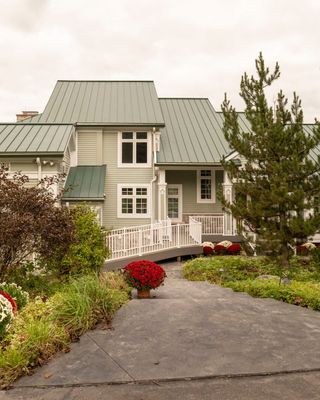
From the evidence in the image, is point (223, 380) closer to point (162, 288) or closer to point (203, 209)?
point (162, 288)

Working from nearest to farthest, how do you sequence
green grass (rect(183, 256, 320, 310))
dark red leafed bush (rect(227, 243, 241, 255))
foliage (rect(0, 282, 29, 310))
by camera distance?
1. foliage (rect(0, 282, 29, 310))
2. green grass (rect(183, 256, 320, 310))
3. dark red leafed bush (rect(227, 243, 241, 255))

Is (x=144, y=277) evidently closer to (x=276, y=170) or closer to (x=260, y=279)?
(x=260, y=279)

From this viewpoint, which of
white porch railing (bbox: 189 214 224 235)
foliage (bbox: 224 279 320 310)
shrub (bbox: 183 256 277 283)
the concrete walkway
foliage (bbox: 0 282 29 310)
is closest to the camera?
the concrete walkway

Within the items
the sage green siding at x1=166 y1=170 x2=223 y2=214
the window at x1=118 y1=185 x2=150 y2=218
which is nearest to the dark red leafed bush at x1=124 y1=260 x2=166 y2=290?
the window at x1=118 y1=185 x2=150 y2=218

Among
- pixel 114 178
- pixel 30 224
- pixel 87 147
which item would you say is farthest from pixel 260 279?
pixel 87 147

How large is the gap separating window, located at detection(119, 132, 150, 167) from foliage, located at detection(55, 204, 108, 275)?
9.96 m

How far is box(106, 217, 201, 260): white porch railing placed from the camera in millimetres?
15109

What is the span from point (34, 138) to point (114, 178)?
475 centimetres

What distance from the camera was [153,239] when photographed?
16.6 m

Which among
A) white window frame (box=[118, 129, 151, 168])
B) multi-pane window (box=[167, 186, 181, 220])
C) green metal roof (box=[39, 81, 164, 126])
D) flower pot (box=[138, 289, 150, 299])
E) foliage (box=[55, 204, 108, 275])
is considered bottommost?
flower pot (box=[138, 289, 150, 299])

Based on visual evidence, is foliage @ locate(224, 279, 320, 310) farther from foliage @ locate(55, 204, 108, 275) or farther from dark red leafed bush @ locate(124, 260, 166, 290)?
foliage @ locate(55, 204, 108, 275)

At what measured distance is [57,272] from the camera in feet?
34.7

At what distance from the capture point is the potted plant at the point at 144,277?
9.38 meters

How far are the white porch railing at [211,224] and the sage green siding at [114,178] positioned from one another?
3027 millimetres
